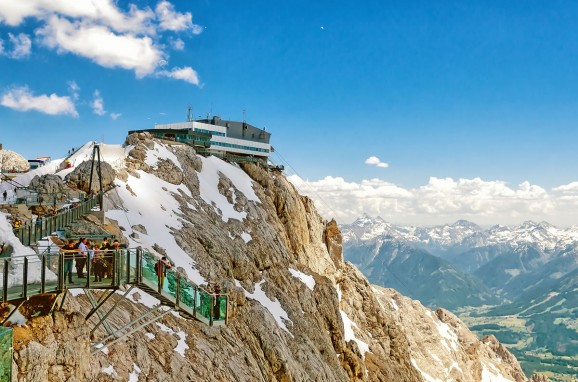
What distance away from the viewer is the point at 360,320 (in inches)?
3447

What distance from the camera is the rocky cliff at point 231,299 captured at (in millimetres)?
26108

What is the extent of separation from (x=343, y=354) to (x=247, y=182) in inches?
1210

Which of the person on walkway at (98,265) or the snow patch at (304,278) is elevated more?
the person on walkway at (98,265)

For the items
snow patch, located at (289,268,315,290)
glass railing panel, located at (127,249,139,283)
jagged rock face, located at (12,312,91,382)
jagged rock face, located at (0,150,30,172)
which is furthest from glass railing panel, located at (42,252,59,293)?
jagged rock face, located at (0,150,30,172)

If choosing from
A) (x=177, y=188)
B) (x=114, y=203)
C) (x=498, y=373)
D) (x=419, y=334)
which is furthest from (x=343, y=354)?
(x=498, y=373)

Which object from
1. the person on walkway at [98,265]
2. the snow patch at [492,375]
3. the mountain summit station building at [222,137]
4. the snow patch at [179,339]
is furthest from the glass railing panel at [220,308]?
the snow patch at [492,375]

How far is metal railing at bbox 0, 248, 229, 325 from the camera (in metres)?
15.6

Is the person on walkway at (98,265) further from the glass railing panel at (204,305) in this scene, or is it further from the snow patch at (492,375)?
the snow patch at (492,375)

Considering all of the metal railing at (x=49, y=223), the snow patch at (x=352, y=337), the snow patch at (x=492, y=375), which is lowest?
the snow patch at (x=492, y=375)

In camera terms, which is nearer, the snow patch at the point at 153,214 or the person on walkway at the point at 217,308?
the person on walkway at the point at 217,308

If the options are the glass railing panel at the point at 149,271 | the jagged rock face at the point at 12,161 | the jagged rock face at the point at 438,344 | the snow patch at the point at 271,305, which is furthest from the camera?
the jagged rock face at the point at 438,344

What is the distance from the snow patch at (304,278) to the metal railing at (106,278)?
42.1 meters

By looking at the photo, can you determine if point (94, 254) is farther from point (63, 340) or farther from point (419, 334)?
point (419, 334)

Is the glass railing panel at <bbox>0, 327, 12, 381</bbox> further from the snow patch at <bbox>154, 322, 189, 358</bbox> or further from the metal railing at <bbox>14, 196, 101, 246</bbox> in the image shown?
the snow patch at <bbox>154, 322, 189, 358</bbox>
